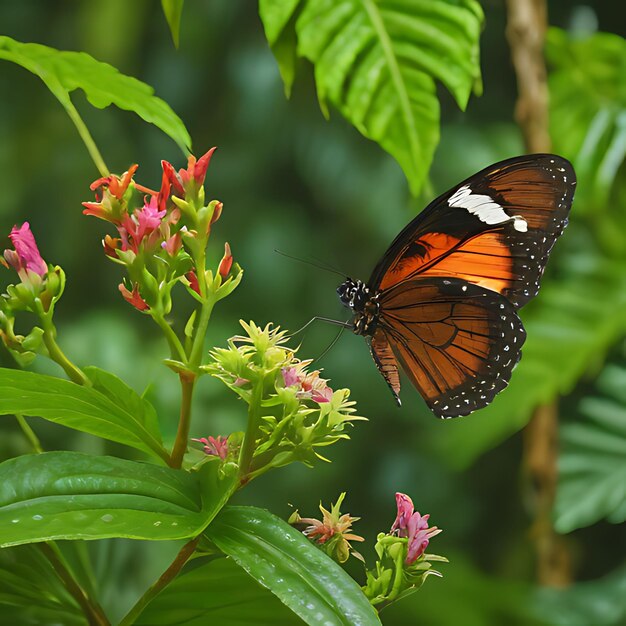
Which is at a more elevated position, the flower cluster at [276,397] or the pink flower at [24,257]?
the pink flower at [24,257]

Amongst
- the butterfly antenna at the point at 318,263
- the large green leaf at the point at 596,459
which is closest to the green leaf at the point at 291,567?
the butterfly antenna at the point at 318,263

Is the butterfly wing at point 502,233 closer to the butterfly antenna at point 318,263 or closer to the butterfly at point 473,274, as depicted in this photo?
the butterfly at point 473,274

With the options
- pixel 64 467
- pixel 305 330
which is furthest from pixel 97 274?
pixel 64 467

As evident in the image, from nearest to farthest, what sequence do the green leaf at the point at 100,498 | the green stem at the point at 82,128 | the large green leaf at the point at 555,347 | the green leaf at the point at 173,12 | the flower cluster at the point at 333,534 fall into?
the green leaf at the point at 100,498 → the flower cluster at the point at 333,534 → the green stem at the point at 82,128 → the green leaf at the point at 173,12 → the large green leaf at the point at 555,347

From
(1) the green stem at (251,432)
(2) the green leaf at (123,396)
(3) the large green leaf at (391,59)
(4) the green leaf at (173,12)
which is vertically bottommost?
(1) the green stem at (251,432)

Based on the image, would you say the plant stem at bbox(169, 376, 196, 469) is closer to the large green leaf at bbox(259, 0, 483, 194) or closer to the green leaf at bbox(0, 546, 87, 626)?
the green leaf at bbox(0, 546, 87, 626)

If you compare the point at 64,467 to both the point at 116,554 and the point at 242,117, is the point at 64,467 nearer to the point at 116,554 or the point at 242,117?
the point at 116,554

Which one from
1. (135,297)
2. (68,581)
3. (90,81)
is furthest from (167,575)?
(90,81)
